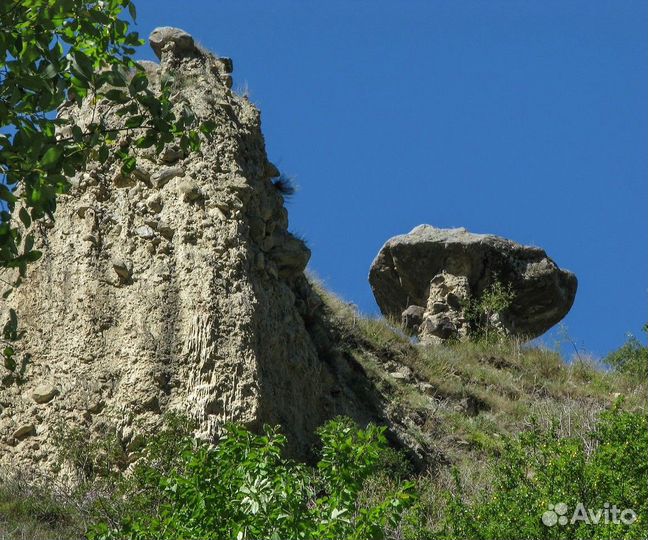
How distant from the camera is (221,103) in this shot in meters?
16.4

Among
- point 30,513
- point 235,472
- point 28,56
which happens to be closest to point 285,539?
point 235,472

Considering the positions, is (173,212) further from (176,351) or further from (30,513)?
(30,513)

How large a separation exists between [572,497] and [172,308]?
5735 mm

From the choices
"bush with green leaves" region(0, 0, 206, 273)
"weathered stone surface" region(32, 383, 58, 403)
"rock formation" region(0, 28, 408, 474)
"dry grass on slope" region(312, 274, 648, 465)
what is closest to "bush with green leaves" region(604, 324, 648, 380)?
"dry grass on slope" region(312, 274, 648, 465)

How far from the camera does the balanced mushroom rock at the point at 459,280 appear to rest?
25312 millimetres

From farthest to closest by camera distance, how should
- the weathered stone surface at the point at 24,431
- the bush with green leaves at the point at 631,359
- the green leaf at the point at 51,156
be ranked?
the bush with green leaves at the point at 631,359
the weathered stone surface at the point at 24,431
the green leaf at the point at 51,156

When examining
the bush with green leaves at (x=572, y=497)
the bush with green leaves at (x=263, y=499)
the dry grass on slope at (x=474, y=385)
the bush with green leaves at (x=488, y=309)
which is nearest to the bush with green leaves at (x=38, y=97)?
the bush with green leaves at (x=263, y=499)

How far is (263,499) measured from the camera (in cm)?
882

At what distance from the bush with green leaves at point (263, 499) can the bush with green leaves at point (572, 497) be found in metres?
1.77

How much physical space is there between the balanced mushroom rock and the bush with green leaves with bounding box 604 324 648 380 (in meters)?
1.69

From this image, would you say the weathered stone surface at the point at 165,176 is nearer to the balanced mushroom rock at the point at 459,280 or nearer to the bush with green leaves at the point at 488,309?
the balanced mushroom rock at the point at 459,280

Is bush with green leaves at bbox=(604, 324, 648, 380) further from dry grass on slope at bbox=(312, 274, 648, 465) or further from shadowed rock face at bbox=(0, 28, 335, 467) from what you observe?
shadowed rock face at bbox=(0, 28, 335, 467)

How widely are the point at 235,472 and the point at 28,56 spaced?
3365mm

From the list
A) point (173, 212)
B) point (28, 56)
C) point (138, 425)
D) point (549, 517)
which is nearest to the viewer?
point (28, 56)
